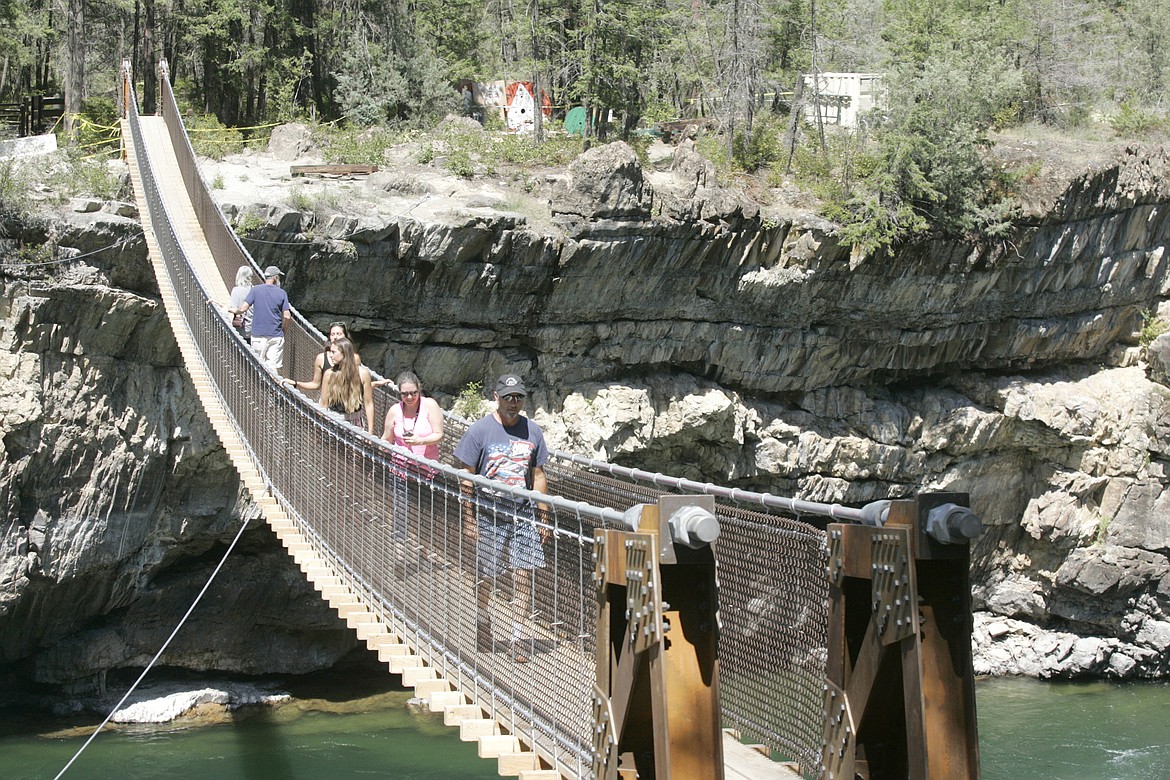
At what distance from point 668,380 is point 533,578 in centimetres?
1325

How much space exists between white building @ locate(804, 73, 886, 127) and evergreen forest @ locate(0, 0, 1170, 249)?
0.37 meters

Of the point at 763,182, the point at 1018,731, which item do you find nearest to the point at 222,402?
the point at 763,182

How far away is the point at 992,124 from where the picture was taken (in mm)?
20359

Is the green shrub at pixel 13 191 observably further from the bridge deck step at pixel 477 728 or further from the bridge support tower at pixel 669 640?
the bridge support tower at pixel 669 640

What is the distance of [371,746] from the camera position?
47.1 feet

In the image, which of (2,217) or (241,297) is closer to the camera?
(241,297)

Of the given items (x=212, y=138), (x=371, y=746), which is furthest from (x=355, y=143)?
(x=371, y=746)

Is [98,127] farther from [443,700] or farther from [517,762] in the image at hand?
[517,762]

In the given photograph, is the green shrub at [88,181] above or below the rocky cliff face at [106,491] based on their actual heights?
above

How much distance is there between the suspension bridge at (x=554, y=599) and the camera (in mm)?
3469

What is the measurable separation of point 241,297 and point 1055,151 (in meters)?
13.8

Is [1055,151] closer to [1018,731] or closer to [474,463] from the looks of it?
[1018,731]

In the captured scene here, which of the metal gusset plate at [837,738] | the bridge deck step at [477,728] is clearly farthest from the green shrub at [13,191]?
the metal gusset plate at [837,738]

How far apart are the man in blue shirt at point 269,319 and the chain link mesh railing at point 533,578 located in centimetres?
58
